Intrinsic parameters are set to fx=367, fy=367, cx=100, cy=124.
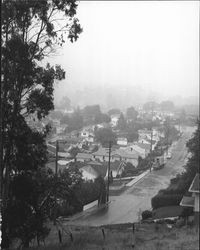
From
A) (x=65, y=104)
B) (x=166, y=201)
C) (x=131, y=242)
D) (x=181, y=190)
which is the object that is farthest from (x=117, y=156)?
(x=65, y=104)

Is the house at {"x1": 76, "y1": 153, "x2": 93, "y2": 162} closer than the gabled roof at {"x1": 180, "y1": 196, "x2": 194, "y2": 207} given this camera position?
No

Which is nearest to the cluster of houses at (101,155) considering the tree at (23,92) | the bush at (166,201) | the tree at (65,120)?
the tree at (65,120)

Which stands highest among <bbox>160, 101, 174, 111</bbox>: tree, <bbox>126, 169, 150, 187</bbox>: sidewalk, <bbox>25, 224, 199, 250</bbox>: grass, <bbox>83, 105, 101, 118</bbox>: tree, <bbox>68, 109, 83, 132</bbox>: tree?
<bbox>160, 101, 174, 111</bbox>: tree

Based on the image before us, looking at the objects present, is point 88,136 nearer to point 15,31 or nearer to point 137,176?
point 137,176

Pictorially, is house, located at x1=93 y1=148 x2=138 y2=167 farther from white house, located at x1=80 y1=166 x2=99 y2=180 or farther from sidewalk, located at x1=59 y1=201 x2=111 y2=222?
sidewalk, located at x1=59 y1=201 x2=111 y2=222

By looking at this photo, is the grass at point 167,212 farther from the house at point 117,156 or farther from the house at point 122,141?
the house at point 122,141

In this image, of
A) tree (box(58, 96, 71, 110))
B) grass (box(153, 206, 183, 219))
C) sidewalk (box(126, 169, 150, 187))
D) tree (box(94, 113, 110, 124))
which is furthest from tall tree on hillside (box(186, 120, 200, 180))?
tree (box(58, 96, 71, 110))
